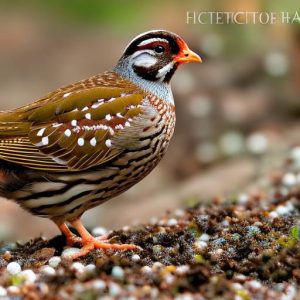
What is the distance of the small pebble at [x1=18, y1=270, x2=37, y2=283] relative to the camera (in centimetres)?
655

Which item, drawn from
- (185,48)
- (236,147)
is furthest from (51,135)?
(236,147)

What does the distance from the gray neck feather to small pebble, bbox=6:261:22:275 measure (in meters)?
2.22

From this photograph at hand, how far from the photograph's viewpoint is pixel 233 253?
7352mm

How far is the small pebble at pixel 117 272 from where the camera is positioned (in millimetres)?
6410

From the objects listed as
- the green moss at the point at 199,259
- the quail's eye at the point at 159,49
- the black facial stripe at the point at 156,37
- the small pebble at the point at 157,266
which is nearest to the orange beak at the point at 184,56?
the black facial stripe at the point at 156,37

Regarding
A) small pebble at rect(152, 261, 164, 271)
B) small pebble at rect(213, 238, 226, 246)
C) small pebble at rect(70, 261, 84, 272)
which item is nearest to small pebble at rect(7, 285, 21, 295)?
small pebble at rect(70, 261, 84, 272)

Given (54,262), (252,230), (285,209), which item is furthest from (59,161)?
(285,209)

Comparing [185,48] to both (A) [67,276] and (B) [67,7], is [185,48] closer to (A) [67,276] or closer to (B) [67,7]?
(A) [67,276]

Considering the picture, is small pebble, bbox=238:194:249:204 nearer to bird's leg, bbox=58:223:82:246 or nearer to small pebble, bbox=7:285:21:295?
bird's leg, bbox=58:223:82:246

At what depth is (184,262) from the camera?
7152 mm

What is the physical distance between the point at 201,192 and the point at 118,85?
3888mm

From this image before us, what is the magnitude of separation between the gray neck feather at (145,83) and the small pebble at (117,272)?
2313 millimetres

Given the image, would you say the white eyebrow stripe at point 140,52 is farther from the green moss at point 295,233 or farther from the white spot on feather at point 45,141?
the green moss at point 295,233

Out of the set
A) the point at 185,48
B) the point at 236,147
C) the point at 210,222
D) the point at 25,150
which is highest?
the point at 185,48
